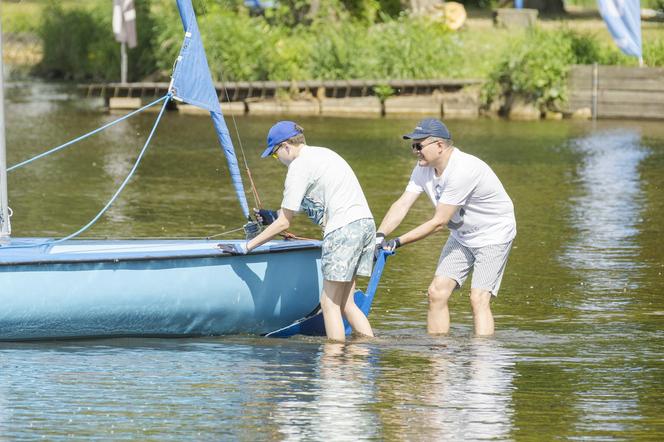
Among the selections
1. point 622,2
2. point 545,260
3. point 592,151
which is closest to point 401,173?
point 592,151

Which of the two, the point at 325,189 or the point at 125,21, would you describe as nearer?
the point at 325,189

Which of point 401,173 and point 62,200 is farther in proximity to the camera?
point 401,173

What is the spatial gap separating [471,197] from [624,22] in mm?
19674

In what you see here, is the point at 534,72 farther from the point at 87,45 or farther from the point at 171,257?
the point at 171,257

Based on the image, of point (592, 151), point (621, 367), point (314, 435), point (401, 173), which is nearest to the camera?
point (314, 435)

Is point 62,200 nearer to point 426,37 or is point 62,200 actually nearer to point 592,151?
point 592,151

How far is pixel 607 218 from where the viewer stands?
51.5ft

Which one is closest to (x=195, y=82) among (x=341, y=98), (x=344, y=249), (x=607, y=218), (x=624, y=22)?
(x=344, y=249)

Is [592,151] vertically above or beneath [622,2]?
beneath

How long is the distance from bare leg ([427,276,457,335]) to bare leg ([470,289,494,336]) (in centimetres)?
→ 17

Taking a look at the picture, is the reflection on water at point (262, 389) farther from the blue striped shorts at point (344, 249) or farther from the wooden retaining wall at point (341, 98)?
Answer: the wooden retaining wall at point (341, 98)

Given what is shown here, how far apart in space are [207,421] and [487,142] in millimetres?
16781

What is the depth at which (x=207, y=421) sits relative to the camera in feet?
24.7

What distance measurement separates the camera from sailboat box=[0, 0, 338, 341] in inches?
354
